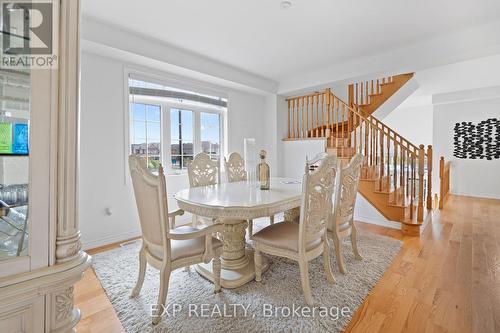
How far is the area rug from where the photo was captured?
1.54 metres

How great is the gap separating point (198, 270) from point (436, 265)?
90.7 inches

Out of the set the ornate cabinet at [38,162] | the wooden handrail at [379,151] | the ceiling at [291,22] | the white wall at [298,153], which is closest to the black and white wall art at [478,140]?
the wooden handrail at [379,151]

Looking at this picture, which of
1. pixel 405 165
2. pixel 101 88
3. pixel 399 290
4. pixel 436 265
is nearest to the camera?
pixel 399 290

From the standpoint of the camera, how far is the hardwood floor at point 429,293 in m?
1.56

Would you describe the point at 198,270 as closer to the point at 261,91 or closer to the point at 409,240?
the point at 409,240

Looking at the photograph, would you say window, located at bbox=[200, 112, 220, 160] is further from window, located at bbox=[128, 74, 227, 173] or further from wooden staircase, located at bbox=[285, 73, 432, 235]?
wooden staircase, located at bbox=[285, 73, 432, 235]

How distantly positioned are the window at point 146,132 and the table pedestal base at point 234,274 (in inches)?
72.2

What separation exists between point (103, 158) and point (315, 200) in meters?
2.55

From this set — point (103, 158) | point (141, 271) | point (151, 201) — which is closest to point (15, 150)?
point (151, 201)

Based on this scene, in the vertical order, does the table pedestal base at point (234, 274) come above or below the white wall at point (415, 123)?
below

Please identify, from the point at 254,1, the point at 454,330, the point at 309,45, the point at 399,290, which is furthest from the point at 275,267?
the point at 309,45

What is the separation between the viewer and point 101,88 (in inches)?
113

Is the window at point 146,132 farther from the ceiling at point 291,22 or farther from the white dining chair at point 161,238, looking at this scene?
the white dining chair at point 161,238

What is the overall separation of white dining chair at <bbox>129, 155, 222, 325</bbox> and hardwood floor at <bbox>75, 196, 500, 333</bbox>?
418 mm
